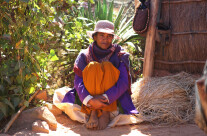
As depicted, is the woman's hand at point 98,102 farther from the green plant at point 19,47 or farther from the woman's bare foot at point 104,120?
the green plant at point 19,47

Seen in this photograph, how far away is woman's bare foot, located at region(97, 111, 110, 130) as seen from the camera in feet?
10.8

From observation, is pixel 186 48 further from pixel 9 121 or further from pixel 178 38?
pixel 9 121

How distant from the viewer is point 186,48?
12.9 feet

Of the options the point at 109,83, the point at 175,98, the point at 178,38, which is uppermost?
the point at 178,38

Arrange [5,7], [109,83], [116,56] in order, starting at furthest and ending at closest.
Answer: [116,56] < [109,83] < [5,7]

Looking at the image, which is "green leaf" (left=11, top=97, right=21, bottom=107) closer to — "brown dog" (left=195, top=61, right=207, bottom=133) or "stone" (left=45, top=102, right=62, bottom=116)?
"stone" (left=45, top=102, right=62, bottom=116)

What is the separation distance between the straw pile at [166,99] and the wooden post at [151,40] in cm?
18

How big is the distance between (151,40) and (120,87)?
42.0 inches

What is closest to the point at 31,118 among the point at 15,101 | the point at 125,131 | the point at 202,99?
the point at 15,101

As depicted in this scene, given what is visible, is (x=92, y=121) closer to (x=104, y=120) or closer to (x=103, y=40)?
(x=104, y=120)

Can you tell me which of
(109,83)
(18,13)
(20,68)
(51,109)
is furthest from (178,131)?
(18,13)

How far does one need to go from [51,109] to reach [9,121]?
2.51 feet

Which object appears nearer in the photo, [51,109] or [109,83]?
[109,83]

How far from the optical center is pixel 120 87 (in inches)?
134
